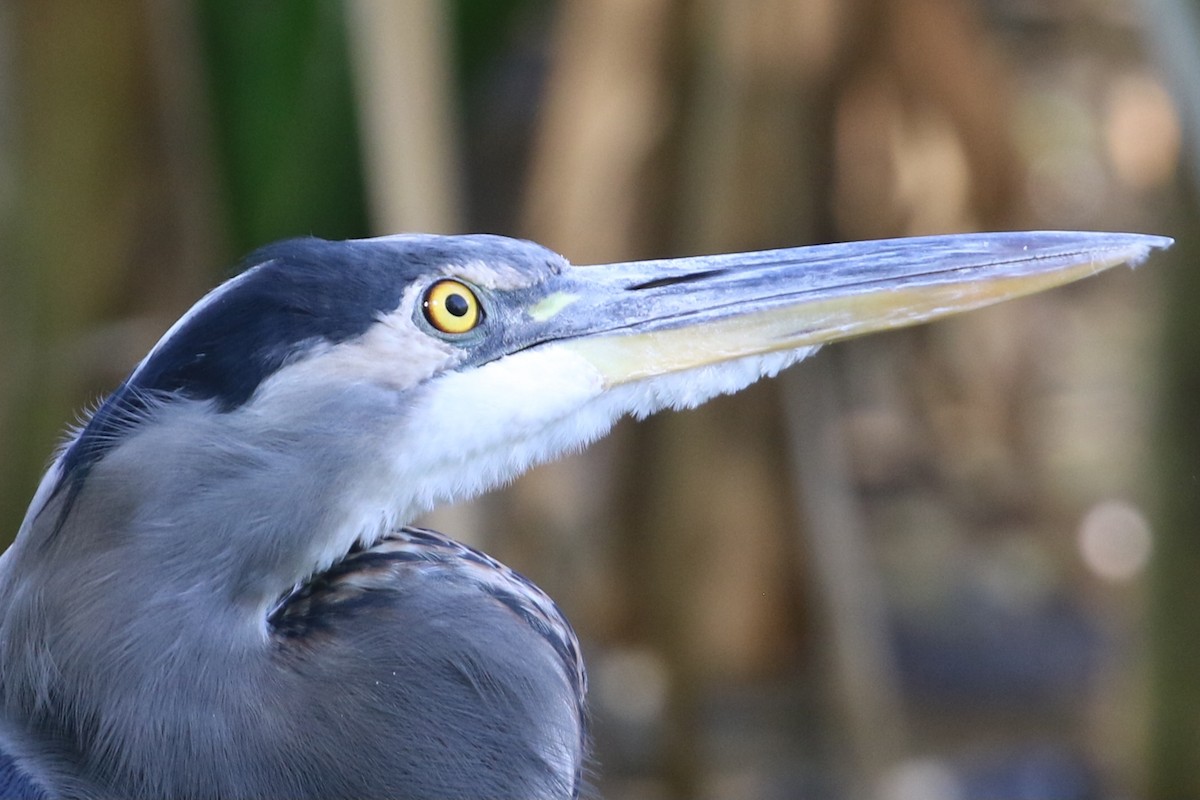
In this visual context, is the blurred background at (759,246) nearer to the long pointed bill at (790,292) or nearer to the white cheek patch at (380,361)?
the long pointed bill at (790,292)

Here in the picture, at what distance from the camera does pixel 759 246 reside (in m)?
2.68

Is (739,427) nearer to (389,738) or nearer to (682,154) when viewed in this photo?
(682,154)

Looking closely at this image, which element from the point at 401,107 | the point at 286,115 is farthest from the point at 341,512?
the point at 286,115

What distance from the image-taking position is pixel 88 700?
3.01 ft

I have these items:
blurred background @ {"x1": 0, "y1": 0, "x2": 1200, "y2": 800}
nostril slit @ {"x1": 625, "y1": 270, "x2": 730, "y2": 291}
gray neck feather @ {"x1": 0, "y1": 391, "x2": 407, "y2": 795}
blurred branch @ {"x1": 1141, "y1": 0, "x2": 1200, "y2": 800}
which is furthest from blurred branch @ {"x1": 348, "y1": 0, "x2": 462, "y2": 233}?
blurred branch @ {"x1": 1141, "y1": 0, "x2": 1200, "y2": 800}

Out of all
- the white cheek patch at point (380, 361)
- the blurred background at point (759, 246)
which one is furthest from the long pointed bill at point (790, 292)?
the blurred background at point (759, 246)

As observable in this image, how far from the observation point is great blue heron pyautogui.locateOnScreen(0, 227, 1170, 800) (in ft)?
3.01

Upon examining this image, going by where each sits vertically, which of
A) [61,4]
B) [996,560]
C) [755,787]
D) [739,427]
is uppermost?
[61,4]

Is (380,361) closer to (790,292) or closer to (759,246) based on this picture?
(790,292)

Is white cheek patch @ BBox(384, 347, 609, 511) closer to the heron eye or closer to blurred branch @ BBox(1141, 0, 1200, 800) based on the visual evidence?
the heron eye

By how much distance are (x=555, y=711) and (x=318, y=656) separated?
8.2 inches

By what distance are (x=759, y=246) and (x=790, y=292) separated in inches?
62.3

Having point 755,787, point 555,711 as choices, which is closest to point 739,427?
point 755,787

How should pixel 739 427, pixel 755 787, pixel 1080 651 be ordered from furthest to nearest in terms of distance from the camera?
pixel 1080 651, pixel 755 787, pixel 739 427
